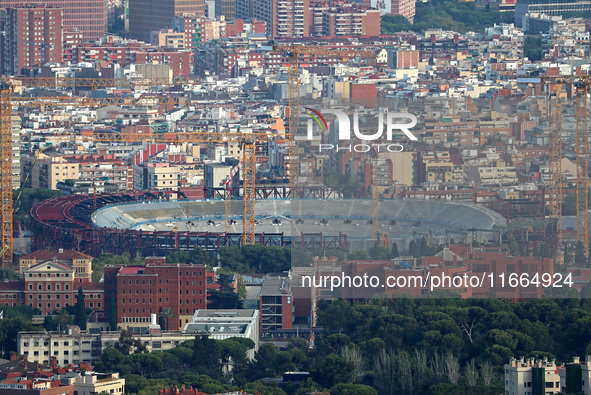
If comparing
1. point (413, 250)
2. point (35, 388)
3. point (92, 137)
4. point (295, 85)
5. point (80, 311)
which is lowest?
point (80, 311)

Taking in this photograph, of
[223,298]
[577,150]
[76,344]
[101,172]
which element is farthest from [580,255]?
[101,172]

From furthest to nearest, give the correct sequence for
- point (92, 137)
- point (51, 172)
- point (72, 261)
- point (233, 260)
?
point (92, 137) < point (51, 172) < point (233, 260) < point (72, 261)

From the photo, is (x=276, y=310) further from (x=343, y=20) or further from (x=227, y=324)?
(x=343, y=20)

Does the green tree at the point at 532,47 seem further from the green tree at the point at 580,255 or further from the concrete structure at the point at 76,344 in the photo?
the green tree at the point at 580,255

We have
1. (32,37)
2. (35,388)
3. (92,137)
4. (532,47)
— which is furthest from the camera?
(32,37)

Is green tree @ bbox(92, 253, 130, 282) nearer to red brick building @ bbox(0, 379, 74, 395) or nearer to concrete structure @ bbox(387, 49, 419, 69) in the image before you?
red brick building @ bbox(0, 379, 74, 395)

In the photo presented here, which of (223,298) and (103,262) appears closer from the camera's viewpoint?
(223,298)
